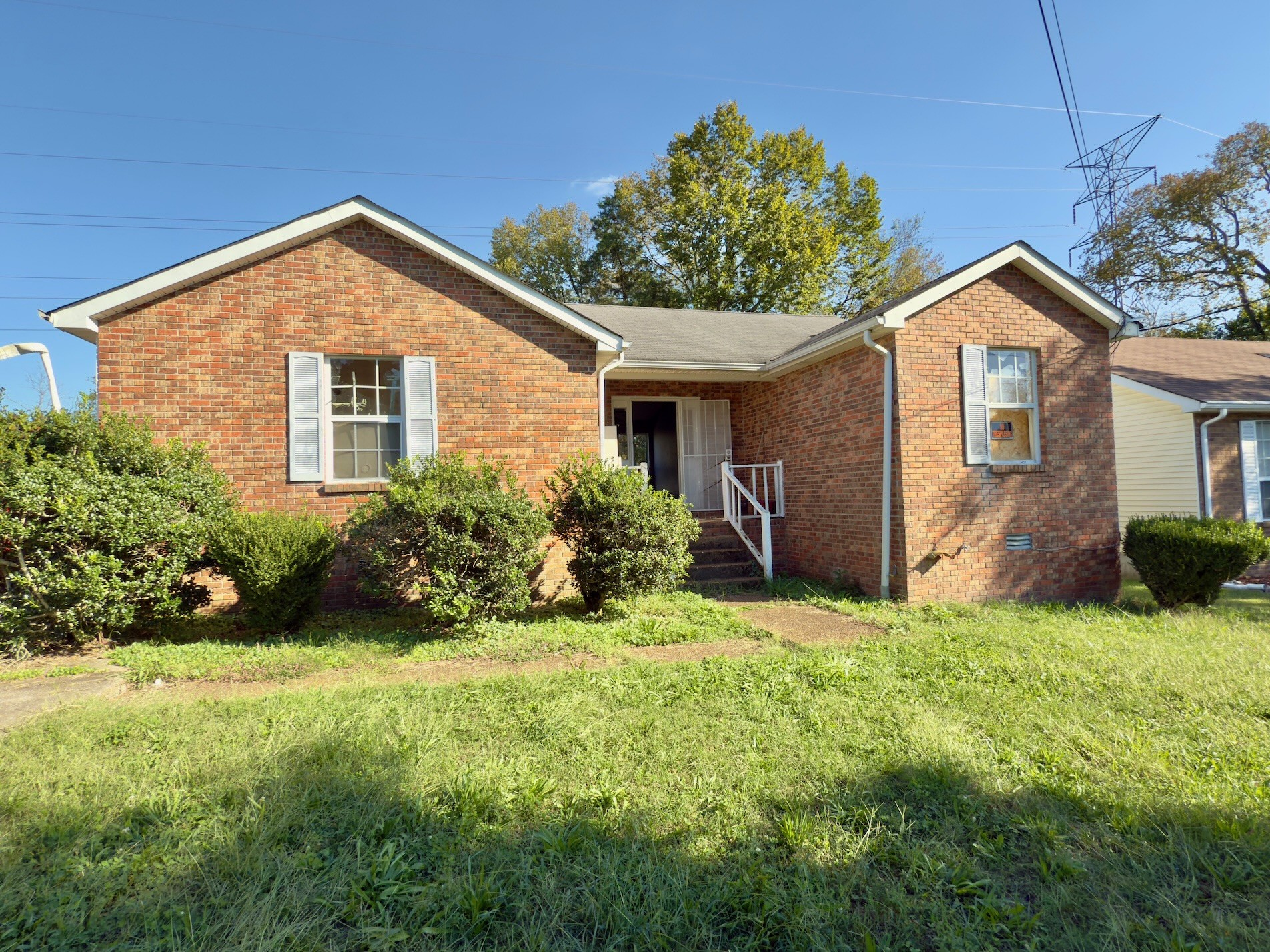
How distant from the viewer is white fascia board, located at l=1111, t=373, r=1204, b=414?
11.1m

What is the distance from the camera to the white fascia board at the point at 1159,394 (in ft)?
36.5

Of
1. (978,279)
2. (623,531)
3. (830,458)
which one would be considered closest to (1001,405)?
(978,279)

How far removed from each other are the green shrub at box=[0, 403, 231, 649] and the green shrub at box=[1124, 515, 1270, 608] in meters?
11.0

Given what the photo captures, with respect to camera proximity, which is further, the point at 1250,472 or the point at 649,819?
the point at 1250,472

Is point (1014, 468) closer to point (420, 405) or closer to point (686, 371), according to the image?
point (686, 371)

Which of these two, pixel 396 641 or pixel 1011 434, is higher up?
pixel 1011 434

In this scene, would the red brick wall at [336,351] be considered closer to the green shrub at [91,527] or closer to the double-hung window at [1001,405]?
the green shrub at [91,527]

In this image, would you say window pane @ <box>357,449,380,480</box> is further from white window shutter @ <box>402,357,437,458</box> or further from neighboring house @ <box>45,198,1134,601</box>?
white window shutter @ <box>402,357,437,458</box>

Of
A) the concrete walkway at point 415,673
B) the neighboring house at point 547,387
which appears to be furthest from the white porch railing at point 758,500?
the concrete walkway at point 415,673

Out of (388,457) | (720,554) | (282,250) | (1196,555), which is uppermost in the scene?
(282,250)

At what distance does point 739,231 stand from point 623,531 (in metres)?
20.4

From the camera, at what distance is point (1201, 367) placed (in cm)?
1347

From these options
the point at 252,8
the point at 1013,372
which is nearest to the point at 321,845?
the point at 1013,372

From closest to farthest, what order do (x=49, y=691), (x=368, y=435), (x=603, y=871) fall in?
(x=603, y=871) → (x=49, y=691) → (x=368, y=435)
